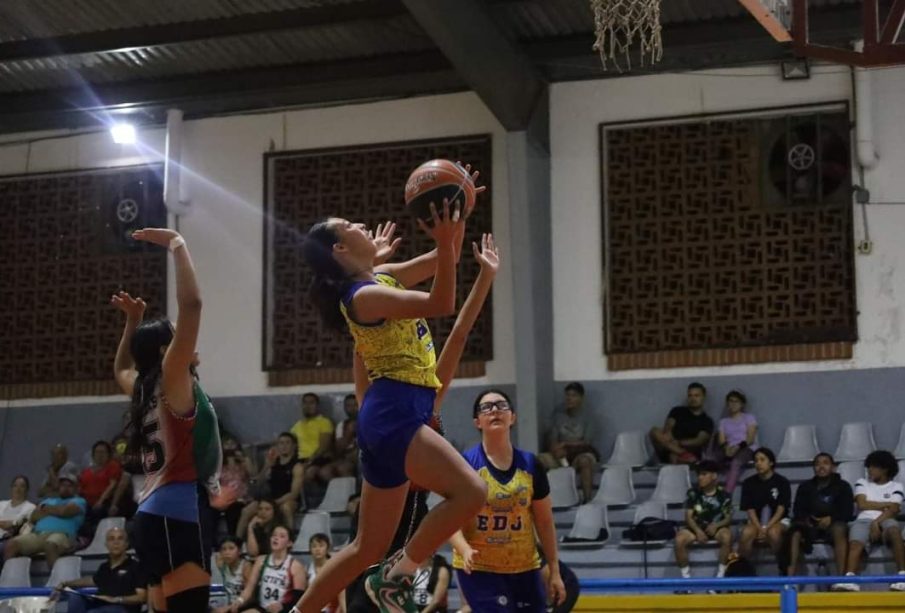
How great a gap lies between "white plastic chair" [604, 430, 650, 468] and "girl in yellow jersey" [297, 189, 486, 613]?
923 centimetres

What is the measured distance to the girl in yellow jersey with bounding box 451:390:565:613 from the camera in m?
6.78

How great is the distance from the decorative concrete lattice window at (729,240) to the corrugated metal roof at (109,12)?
13.3ft

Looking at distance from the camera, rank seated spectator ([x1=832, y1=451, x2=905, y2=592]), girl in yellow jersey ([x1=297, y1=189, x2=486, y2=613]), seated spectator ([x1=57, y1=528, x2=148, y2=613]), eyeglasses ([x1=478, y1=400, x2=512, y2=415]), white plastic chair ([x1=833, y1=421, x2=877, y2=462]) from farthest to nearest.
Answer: white plastic chair ([x1=833, y1=421, x2=877, y2=462])
seated spectator ([x1=832, y1=451, x2=905, y2=592])
seated spectator ([x1=57, y1=528, x2=148, y2=613])
eyeglasses ([x1=478, y1=400, x2=512, y2=415])
girl in yellow jersey ([x1=297, y1=189, x2=486, y2=613])

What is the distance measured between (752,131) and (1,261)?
9801 millimetres

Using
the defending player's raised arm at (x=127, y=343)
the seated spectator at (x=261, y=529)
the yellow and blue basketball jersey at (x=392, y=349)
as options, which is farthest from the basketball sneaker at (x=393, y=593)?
the seated spectator at (x=261, y=529)

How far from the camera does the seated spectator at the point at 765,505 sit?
39.5 ft

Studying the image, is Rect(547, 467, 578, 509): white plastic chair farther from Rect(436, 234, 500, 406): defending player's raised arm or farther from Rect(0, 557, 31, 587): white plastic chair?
Rect(436, 234, 500, 406): defending player's raised arm

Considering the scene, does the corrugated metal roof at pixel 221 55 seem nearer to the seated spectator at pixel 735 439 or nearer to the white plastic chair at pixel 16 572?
the seated spectator at pixel 735 439

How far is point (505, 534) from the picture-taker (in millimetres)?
6824

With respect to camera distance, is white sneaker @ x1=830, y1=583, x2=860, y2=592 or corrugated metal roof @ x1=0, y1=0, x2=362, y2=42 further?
corrugated metal roof @ x1=0, y1=0, x2=362, y2=42

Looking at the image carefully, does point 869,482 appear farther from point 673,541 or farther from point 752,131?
point 752,131

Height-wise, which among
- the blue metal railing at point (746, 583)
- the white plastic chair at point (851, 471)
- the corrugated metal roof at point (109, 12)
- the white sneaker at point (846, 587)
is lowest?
the white sneaker at point (846, 587)

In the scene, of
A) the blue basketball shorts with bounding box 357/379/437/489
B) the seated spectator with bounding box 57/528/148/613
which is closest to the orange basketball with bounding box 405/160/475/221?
the blue basketball shorts with bounding box 357/379/437/489

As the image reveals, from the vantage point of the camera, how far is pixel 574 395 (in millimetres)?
14617
